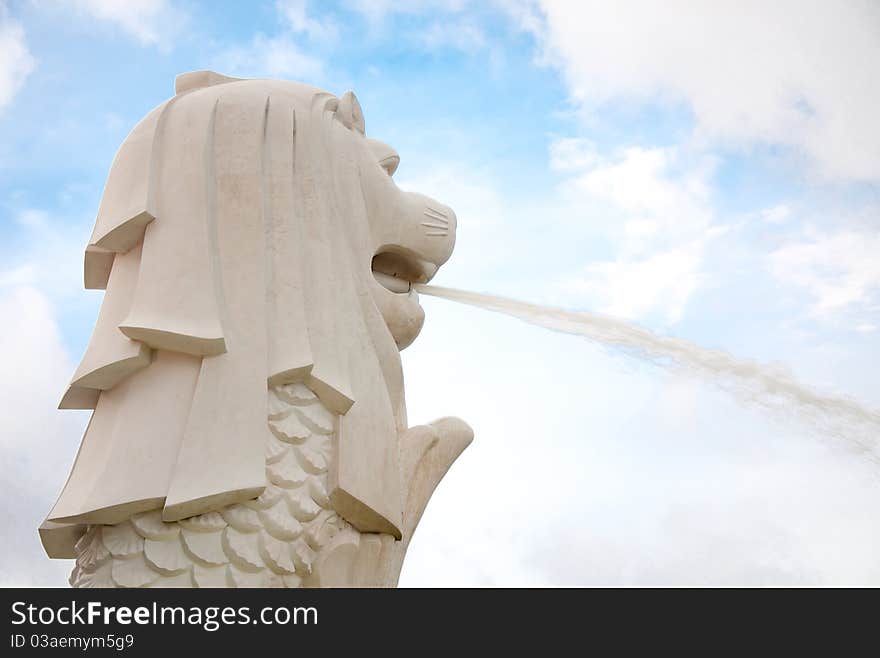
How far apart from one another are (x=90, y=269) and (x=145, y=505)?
1448 millimetres

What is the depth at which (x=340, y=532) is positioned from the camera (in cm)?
425

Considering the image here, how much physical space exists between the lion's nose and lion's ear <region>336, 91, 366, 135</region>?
→ 0.41 metres

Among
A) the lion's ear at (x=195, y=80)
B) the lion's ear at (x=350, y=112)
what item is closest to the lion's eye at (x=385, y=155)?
the lion's ear at (x=350, y=112)

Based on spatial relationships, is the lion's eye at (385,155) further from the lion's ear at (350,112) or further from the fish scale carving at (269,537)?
the fish scale carving at (269,537)

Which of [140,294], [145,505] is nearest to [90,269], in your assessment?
[140,294]

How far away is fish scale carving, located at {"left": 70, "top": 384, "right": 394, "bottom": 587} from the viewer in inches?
151

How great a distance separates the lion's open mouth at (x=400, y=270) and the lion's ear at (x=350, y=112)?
63 cm

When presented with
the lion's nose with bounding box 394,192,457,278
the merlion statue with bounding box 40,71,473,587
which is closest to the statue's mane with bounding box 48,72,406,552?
the merlion statue with bounding box 40,71,473,587

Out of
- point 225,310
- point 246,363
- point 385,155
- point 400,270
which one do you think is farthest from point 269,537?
point 385,155

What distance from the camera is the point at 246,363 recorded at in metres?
4.10

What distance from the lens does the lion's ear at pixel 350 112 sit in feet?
16.3

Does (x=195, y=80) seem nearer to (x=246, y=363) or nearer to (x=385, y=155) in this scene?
(x=385, y=155)

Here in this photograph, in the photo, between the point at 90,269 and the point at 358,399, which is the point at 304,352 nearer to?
the point at 358,399

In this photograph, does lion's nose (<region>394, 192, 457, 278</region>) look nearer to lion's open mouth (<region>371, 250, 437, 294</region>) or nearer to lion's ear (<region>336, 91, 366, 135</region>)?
lion's open mouth (<region>371, 250, 437, 294</region>)
